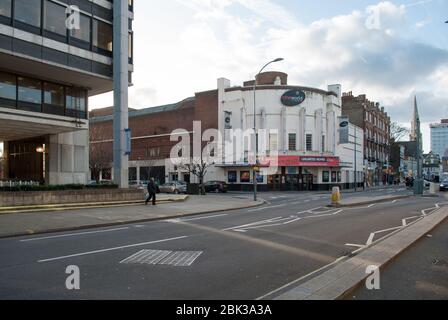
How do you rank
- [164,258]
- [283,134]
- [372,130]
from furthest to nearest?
[372,130], [283,134], [164,258]

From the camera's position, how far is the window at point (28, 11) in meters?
21.5

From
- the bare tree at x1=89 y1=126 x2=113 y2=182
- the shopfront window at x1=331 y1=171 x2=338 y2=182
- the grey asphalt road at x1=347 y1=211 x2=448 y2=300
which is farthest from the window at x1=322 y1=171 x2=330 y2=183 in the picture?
the grey asphalt road at x1=347 y1=211 x2=448 y2=300

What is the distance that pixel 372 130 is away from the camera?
7569 centimetres

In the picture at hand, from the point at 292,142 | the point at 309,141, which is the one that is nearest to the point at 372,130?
the point at 309,141

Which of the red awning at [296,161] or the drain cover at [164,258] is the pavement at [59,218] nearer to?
the drain cover at [164,258]

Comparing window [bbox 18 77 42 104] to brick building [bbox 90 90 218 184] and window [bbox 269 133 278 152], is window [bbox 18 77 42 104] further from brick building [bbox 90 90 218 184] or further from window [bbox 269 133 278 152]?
window [bbox 269 133 278 152]

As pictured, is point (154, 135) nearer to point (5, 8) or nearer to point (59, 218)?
point (5, 8)

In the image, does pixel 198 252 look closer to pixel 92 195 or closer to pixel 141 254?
pixel 141 254

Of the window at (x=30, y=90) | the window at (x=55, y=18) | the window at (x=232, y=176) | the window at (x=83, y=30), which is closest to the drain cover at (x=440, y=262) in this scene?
the window at (x=55, y=18)

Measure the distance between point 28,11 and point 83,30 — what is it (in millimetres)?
3586

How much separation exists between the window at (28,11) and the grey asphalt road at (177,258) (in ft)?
47.7

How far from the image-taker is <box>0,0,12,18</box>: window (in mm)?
20812
